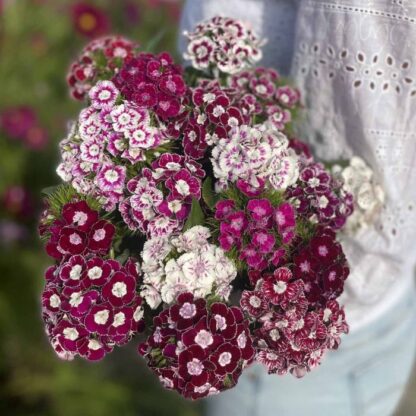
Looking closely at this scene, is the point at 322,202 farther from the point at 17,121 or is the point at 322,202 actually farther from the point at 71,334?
the point at 17,121

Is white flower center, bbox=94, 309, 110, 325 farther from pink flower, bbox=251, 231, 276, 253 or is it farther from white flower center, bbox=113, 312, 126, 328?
pink flower, bbox=251, 231, 276, 253

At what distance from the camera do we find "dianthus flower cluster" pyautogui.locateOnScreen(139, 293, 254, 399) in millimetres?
794

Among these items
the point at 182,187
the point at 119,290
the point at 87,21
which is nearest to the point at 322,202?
the point at 182,187

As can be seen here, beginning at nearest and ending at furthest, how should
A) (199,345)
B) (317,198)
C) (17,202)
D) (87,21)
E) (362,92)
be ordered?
(199,345) < (317,198) < (362,92) < (17,202) < (87,21)

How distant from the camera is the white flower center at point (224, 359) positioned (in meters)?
0.80

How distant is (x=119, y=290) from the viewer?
814 millimetres

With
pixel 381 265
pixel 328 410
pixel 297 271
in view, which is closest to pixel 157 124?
pixel 297 271

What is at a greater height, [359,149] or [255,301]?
[359,149]

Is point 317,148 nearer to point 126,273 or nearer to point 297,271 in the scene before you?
point 297,271

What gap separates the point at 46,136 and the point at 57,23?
0.57 m

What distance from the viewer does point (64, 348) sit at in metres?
0.83

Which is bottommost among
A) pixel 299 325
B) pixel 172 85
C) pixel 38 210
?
pixel 38 210

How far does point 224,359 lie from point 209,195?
9.4 inches

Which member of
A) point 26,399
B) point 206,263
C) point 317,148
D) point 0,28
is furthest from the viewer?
point 0,28
